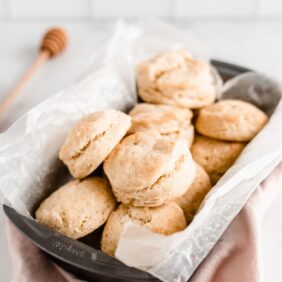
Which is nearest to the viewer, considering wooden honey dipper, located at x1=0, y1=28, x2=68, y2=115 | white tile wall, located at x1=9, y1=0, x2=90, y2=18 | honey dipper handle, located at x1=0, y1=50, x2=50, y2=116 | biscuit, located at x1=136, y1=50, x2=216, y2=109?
biscuit, located at x1=136, y1=50, x2=216, y2=109

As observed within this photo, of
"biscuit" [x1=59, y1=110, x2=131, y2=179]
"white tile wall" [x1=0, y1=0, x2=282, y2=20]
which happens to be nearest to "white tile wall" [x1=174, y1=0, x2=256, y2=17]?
"white tile wall" [x1=0, y1=0, x2=282, y2=20]

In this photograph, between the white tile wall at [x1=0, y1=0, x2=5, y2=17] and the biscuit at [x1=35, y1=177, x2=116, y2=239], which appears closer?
the biscuit at [x1=35, y1=177, x2=116, y2=239]

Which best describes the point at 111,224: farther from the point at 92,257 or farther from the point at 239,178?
the point at 239,178

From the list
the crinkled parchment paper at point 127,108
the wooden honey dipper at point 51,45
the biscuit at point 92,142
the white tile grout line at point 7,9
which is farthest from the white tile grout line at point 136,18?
the biscuit at point 92,142

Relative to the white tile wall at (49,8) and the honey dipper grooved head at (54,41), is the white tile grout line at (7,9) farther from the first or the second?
the honey dipper grooved head at (54,41)

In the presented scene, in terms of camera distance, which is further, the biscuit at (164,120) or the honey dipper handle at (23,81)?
the honey dipper handle at (23,81)

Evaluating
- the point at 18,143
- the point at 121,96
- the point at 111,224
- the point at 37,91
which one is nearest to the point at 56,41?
the point at 37,91

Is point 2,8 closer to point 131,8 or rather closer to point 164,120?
point 131,8

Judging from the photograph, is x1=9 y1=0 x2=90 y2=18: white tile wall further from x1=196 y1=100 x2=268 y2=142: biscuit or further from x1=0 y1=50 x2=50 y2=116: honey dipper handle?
x1=196 y1=100 x2=268 y2=142: biscuit
